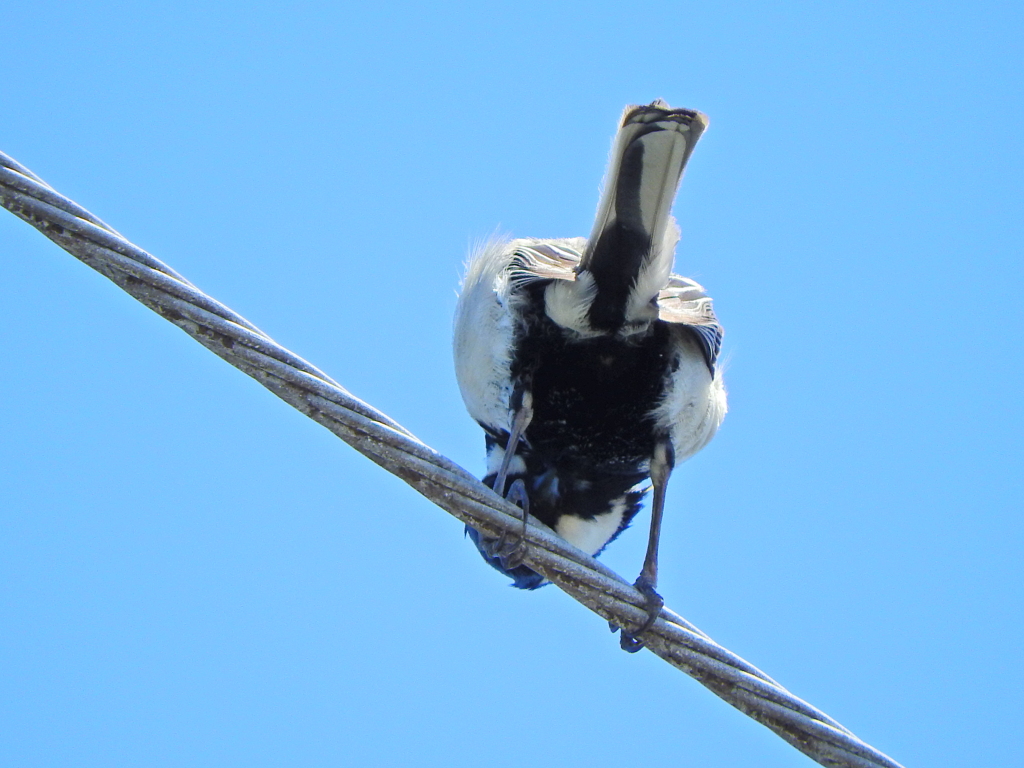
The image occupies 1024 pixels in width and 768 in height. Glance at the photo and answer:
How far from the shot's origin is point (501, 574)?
18.0 ft

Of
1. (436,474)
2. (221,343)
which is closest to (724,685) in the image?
(436,474)

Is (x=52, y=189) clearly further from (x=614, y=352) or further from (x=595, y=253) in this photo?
(x=614, y=352)

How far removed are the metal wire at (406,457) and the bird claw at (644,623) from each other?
31 millimetres

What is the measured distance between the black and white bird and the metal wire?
0.72 metres

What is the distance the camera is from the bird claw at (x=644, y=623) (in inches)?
136

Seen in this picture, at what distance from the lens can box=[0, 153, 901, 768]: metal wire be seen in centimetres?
281

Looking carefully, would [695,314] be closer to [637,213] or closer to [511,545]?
[637,213]

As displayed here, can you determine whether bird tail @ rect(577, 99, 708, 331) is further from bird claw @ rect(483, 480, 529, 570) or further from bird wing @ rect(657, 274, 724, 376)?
bird claw @ rect(483, 480, 529, 570)

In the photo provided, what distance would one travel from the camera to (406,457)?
10.5ft

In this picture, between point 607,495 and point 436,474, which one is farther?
point 607,495

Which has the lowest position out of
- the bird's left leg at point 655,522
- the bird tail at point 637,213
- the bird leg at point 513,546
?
the bird leg at point 513,546

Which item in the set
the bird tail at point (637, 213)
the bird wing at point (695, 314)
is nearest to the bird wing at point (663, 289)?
the bird wing at point (695, 314)

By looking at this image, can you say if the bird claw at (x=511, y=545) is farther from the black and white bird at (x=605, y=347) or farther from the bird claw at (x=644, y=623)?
the bird claw at (x=644, y=623)

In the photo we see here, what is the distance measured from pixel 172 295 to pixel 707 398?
282 centimetres
